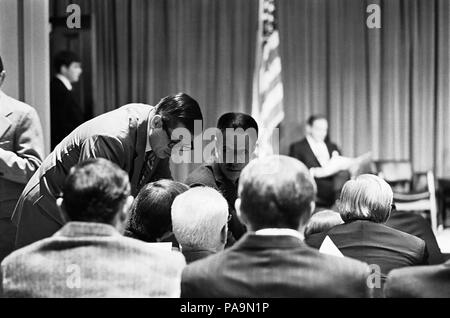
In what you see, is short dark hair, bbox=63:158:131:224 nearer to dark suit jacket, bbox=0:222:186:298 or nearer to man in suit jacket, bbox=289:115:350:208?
dark suit jacket, bbox=0:222:186:298

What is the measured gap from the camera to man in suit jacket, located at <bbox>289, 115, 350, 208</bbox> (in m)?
6.52

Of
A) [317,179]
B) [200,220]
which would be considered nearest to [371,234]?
[200,220]

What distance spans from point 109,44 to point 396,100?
3402 mm

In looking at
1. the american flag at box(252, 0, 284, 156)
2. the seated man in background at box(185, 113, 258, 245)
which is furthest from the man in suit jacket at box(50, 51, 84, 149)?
the seated man in background at box(185, 113, 258, 245)

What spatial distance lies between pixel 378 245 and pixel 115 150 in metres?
0.97

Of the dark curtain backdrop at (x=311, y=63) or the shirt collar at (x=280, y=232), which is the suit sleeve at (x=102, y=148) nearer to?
the shirt collar at (x=280, y=232)

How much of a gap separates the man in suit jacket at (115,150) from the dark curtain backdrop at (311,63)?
5.01 metres

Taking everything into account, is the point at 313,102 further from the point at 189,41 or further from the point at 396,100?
the point at 189,41

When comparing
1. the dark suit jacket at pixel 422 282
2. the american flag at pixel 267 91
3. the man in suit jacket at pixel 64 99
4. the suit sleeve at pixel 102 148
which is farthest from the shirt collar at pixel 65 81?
the dark suit jacket at pixel 422 282

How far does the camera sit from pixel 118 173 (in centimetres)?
159

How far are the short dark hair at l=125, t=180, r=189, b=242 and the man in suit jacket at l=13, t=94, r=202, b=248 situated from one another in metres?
0.22

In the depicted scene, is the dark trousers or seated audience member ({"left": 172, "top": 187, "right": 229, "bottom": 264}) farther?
the dark trousers

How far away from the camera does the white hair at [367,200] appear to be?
2.32 meters

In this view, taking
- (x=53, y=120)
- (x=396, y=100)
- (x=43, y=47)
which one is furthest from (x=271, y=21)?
(x=43, y=47)
